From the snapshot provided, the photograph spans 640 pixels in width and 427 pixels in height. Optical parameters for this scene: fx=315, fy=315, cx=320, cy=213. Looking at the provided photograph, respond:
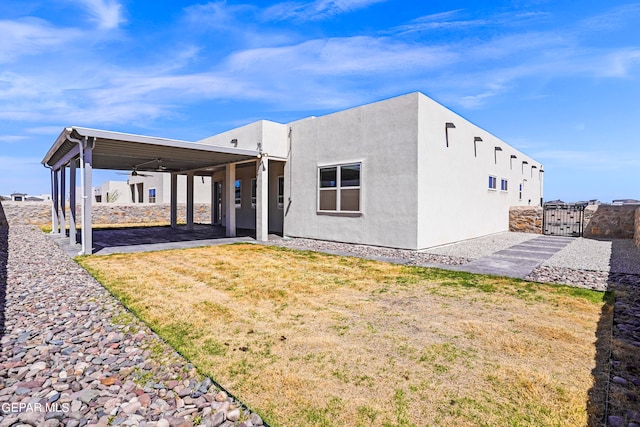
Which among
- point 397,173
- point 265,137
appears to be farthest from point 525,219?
point 265,137

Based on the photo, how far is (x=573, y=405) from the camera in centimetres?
216

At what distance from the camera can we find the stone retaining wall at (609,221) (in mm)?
13102

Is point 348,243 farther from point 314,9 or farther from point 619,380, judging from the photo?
point 619,380

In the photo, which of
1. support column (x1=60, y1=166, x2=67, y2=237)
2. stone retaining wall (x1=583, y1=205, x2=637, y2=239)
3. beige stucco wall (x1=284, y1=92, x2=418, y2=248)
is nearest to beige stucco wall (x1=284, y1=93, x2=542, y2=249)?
beige stucco wall (x1=284, y1=92, x2=418, y2=248)

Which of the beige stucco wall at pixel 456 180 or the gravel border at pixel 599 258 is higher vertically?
the beige stucco wall at pixel 456 180

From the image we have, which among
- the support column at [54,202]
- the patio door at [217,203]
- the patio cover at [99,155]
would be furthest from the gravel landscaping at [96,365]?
the patio door at [217,203]

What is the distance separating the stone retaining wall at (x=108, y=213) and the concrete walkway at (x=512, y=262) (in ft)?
64.7

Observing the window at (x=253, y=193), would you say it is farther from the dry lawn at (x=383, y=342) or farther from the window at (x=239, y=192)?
the dry lawn at (x=383, y=342)

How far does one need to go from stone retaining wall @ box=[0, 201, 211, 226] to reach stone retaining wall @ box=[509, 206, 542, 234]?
19.4 m

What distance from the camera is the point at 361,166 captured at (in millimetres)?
9914

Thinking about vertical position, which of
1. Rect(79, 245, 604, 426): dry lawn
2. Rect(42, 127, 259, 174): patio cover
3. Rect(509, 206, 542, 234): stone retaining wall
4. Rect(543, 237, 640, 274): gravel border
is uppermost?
Rect(42, 127, 259, 174): patio cover

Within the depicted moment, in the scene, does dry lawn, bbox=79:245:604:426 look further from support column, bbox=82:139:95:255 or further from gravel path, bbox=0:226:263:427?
support column, bbox=82:139:95:255

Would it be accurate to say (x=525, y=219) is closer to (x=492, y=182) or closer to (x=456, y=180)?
(x=492, y=182)

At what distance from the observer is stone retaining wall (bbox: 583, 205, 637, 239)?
1310cm
